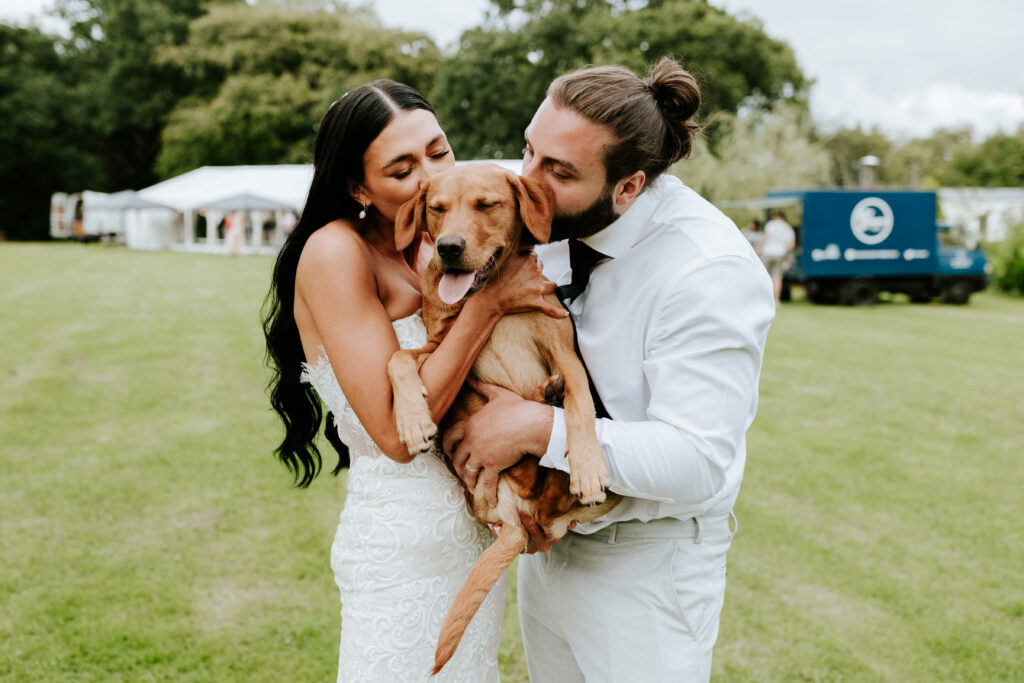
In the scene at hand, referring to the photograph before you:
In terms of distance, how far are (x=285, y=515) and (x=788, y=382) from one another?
280 inches

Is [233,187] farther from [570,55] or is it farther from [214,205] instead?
[570,55]

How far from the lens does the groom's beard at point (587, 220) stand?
2.33 meters

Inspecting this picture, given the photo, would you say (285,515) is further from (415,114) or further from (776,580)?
(415,114)

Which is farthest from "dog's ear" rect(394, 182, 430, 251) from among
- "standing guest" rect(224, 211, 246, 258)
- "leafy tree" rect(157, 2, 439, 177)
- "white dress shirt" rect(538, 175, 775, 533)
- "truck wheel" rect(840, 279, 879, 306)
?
"leafy tree" rect(157, 2, 439, 177)

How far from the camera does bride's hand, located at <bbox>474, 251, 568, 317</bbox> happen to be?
248cm

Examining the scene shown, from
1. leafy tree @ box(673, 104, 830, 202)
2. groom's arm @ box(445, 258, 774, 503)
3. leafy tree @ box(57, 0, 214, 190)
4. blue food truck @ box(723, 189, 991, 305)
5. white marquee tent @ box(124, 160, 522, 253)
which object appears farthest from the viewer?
leafy tree @ box(57, 0, 214, 190)

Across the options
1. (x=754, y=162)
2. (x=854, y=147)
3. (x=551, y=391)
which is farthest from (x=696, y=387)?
(x=854, y=147)

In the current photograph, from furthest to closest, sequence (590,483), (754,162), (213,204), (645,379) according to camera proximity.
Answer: (213,204)
(754,162)
(645,379)
(590,483)

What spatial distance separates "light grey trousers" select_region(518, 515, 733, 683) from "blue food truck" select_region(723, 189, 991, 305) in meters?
19.3

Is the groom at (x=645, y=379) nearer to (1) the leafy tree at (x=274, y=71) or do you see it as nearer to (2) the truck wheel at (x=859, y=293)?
(2) the truck wheel at (x=859, y=293)

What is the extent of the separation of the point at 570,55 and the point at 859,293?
2388 cm

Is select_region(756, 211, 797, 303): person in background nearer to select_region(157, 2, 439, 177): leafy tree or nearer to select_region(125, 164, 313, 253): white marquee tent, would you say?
select_region(125, 164, 313, 253): white marquee tent

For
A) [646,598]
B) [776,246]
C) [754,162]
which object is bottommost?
[646,598]

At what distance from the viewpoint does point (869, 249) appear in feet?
67.1
